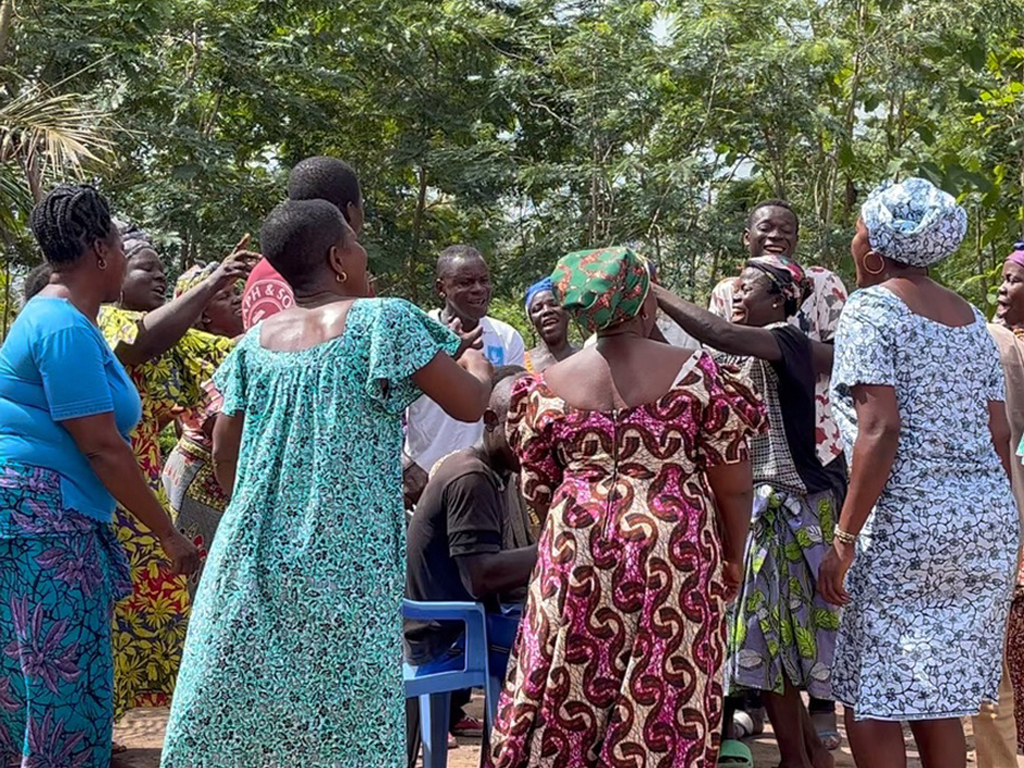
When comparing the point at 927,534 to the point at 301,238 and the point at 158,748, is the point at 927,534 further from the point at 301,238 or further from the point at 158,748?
the point at 158,748

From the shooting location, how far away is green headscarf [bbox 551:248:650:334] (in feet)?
11.6

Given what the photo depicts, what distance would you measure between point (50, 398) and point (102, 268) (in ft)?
1.43

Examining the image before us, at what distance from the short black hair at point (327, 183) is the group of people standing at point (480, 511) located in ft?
0.03

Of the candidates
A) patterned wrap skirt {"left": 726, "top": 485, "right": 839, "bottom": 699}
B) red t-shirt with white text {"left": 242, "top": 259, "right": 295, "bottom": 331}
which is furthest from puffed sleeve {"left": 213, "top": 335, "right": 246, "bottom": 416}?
→ patterned wrap skirt {"left": 726, "top": 485, "right": 839, "bottom": 699}

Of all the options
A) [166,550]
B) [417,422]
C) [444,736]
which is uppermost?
[417,422]

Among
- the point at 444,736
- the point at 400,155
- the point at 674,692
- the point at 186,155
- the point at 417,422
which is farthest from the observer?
the point at 400,155

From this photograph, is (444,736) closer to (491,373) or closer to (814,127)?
(491,373)

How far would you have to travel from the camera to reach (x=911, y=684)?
382cm

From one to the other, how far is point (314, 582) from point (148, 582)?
1.65 m

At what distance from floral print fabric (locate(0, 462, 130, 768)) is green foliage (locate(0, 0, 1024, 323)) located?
6.32m

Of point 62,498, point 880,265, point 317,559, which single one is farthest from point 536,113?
point 317,559

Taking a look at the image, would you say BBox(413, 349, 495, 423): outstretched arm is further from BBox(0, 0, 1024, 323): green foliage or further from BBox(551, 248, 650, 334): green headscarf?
BBox(0, 0, 1024, 323): green foliage

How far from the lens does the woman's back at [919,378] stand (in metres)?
3.85

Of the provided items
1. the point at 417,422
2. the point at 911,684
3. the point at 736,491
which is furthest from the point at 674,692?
the point at 417,422
